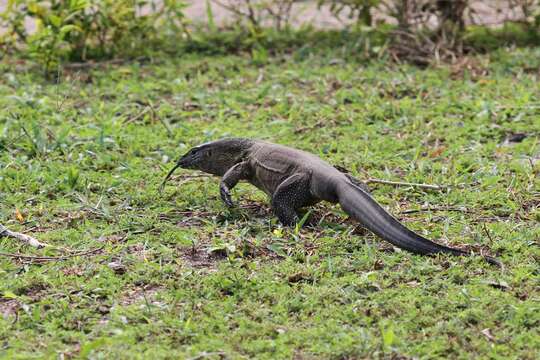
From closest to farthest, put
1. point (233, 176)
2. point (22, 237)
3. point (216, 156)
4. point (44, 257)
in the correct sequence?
point (44, 257)
point (22, 237)
point (233, 176)
point (216, 156)

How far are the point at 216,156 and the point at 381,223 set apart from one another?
1633mm

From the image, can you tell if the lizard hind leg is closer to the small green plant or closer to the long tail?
the long tail

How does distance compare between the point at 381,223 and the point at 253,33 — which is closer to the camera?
the point at 381,223

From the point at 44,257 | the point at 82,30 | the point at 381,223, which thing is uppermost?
the point at 82,30

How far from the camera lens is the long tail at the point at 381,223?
520 centimetres

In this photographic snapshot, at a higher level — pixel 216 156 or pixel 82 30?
pixel 82 30

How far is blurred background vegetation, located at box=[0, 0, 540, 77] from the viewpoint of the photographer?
31.1 ft

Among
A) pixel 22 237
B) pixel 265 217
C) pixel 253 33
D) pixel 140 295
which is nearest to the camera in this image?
pixel 140 295

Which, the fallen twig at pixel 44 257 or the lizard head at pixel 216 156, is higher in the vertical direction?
the lizard head at pixel 216 156

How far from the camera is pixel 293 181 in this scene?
590cm

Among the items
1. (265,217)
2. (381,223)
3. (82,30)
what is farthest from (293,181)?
(82,30)

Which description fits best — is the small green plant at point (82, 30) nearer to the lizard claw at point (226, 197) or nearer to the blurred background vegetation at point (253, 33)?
the blurred background vegetation at point (253, 33)

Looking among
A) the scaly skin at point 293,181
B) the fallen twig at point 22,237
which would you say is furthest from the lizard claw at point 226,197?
the fallen twig at point 22,237

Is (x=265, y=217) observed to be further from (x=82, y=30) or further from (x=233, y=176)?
(x=82, y=30)
